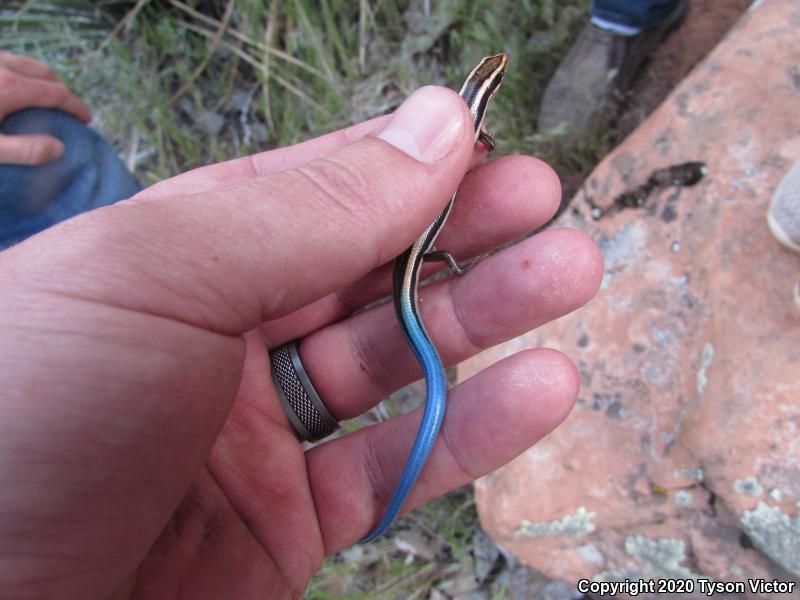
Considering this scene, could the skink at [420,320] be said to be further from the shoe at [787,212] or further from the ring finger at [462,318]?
the shoe at [787,212]

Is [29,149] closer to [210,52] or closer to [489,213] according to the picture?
[210,52]

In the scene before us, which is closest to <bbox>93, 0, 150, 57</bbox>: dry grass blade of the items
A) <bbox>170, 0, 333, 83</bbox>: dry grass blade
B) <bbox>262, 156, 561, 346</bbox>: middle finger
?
<bbox>170, 0, 333, 83</bbox>: dry grass blade

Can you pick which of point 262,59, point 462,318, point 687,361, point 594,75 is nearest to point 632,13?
point 594,75

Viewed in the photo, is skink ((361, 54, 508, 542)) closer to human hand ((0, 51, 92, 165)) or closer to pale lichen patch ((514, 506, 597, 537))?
pale lichen patch ((514, 506, 597, 537))

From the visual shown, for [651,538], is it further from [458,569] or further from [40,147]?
[40,147]

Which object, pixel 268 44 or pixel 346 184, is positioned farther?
pixel 268 44

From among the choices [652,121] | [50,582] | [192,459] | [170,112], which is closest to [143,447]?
[192,459]
